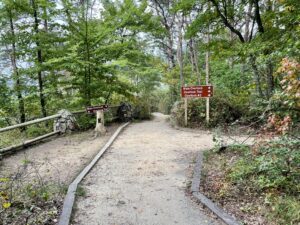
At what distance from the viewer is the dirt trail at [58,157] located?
4.96m

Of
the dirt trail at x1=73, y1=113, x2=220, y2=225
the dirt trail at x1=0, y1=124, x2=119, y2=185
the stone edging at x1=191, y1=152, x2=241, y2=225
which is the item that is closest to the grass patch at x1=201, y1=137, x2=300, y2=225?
the stone edging at x1=191, y1=152, x2=241, y2=225

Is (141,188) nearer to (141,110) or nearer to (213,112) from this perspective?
(213,112)

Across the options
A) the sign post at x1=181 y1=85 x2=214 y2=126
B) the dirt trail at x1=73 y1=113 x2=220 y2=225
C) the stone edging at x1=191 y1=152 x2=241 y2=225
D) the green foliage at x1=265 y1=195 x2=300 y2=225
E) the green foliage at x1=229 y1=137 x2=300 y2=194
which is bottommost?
the dirt trail at x1=73 y1=113 x2=220 y2=225

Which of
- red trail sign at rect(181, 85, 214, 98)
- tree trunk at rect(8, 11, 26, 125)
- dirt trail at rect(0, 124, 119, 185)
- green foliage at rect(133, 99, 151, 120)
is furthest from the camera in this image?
green foliage at rect(133, 99, 151, 120)

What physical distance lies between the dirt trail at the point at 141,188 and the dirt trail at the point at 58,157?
0.44m

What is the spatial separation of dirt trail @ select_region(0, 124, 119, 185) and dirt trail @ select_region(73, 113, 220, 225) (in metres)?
0.44

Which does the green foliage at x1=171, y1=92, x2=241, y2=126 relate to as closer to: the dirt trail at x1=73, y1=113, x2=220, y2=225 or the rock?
the dirt trail at x1=73, y1=113, x2=220, y2=225

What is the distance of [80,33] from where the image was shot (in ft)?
29.9

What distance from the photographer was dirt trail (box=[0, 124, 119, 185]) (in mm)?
4961

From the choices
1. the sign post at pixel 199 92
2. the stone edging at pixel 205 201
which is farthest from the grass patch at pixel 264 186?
the sign post at pixel 199 92

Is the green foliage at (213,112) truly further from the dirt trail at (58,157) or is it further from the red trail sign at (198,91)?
the dirt trail at (58,157)

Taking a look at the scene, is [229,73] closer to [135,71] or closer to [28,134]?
[135,71]

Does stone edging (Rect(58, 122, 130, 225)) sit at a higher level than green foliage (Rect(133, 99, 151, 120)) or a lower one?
lower

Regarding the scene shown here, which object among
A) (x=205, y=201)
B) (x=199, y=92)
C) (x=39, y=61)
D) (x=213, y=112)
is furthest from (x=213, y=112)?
(x=39, y=61)
